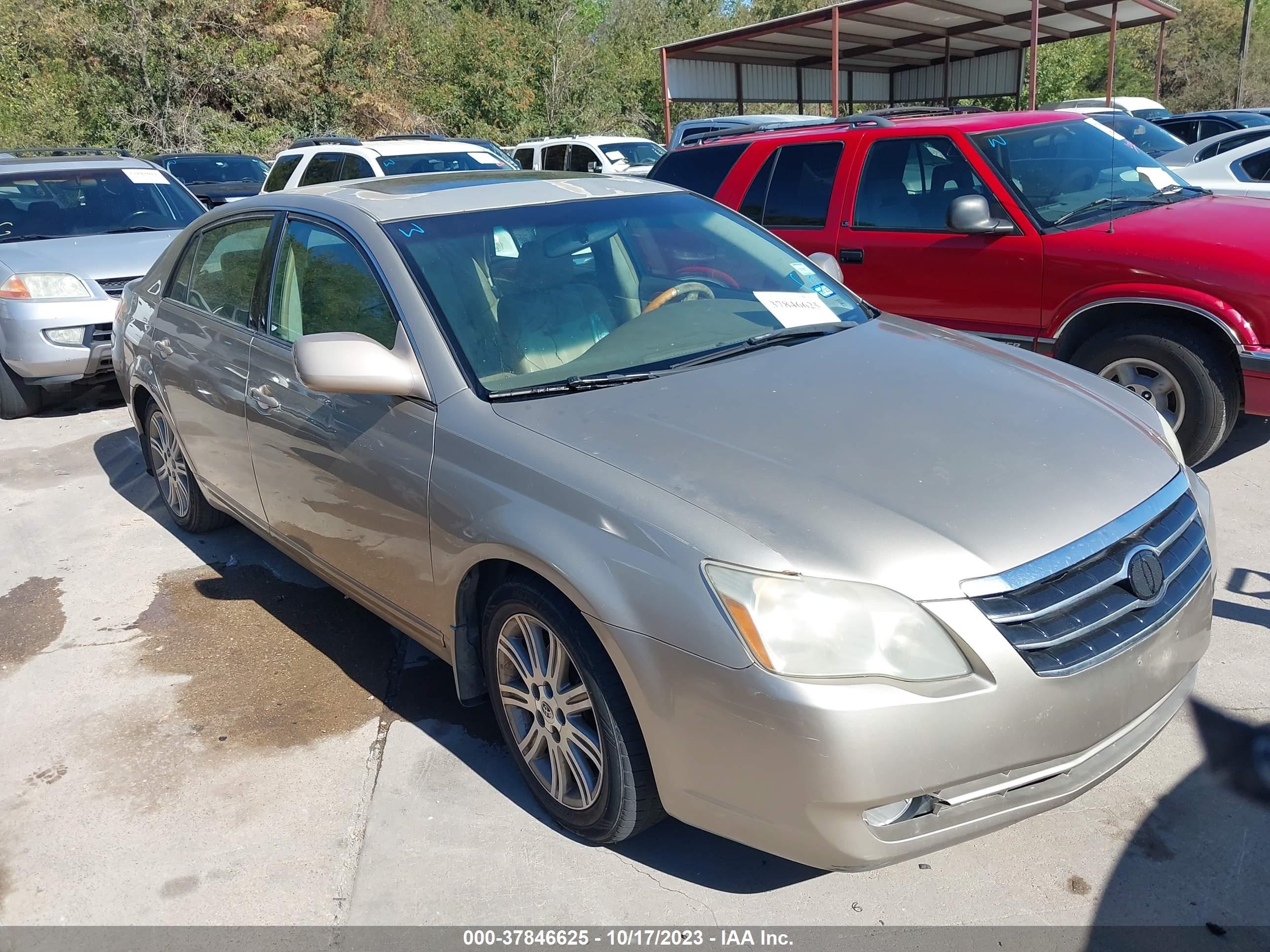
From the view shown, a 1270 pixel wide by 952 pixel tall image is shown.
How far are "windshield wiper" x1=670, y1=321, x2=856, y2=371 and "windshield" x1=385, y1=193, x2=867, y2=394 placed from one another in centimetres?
3

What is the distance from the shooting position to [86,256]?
7.80 m

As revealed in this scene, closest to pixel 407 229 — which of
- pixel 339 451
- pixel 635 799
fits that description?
pixel 339 451

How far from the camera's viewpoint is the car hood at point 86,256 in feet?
25.1

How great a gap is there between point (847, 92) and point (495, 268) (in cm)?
2420

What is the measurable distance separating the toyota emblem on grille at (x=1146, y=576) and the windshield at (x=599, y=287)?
1425 millimetres

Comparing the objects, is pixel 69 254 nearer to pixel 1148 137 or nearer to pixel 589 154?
pixel 589 154

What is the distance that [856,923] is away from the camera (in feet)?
8.55

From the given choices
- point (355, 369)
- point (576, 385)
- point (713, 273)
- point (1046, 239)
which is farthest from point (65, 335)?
point (1046, 239)

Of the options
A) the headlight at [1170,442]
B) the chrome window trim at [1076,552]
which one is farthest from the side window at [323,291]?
the headlight at [1170,442]

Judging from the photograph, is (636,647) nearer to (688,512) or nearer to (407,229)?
(688,512)

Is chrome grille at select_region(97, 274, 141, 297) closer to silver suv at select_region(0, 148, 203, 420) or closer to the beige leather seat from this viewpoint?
silver suv at select_region(0, 148, 203, 420)

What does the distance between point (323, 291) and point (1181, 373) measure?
392 cm

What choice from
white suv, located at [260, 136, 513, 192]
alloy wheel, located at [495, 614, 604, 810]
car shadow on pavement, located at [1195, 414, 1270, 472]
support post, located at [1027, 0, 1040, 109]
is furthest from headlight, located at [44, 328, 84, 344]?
support post, located at [1027, 0, 1040, 109]

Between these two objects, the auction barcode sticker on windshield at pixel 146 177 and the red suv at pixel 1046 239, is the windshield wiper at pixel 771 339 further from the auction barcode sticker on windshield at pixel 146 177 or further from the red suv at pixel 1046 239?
the auction barcode sticker on windshield at pixel 146 177
